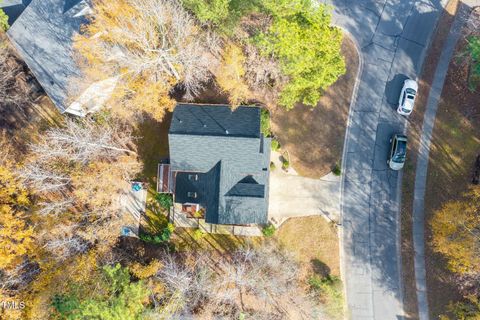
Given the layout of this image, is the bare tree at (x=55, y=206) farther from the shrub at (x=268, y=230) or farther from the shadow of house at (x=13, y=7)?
the shrub at (x=268, y=230)

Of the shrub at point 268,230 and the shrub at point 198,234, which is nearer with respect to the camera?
the shrub at point 268,230

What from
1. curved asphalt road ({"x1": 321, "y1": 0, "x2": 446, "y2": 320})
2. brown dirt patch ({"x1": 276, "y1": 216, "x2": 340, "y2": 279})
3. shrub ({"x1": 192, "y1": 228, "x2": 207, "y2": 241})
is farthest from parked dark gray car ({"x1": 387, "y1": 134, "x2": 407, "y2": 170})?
shrub ({"x1": 192, "y1": 228, "x2": 207, "y2": 241})

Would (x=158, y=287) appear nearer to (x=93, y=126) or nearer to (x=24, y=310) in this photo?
(x=24, y=310)

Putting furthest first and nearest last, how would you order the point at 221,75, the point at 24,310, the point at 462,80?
the point at 462,80
the point at 221,75
the point at 24,310

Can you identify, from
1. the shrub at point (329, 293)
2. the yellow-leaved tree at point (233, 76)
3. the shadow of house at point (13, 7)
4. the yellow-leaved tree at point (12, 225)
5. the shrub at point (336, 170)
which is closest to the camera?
the yellow-leaved tree at point (12, 225)

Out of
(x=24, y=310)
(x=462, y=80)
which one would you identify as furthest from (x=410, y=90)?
(x=24, y=310)

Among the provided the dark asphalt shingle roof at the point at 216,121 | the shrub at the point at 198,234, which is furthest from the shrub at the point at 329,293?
the dark asphalt shingle roof at the point at 216,121

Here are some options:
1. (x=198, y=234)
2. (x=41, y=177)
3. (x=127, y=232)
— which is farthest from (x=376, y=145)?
(x=41, y=177)

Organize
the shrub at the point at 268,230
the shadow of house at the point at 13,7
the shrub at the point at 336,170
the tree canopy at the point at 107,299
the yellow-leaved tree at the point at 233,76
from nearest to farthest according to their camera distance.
A: the tree canopy at the point at 107,299, the yellow-leaved tree at the point at 233,76, the shadow of house at the point at 13,7, the shrub at the point at 268,230, the shrub at the point at 336,170
